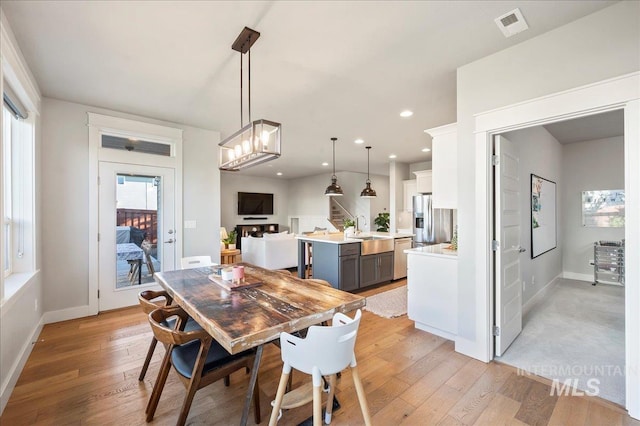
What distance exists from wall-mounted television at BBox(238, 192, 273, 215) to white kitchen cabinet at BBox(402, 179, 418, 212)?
5.23m

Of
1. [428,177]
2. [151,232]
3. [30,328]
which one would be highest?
[428,177]

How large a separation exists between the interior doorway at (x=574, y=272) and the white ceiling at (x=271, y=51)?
3.18ft

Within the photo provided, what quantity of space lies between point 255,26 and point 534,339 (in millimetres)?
3884

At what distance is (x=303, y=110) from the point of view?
12.4ft

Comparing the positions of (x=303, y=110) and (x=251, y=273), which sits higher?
(x=303, y=110)

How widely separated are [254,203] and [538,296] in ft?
27.5

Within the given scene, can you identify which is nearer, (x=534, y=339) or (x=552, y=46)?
(x=552, y=46)

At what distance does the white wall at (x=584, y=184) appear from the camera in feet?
16.1

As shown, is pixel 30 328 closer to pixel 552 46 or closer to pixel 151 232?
pixel 151 232

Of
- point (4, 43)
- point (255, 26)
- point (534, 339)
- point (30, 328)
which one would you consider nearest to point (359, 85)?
point (255, 26)

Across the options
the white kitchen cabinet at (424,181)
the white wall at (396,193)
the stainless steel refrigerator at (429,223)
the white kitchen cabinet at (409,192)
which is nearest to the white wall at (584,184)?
the stainless steel refrigerator at (429,223)

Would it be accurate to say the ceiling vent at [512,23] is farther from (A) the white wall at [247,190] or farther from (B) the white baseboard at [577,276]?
(A) the white wall at [247,190]

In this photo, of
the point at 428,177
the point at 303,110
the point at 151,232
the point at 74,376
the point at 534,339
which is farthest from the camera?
the point at 428,177

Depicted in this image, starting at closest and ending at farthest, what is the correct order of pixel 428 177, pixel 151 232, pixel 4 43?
pixel 4 43 < pixel 151 232 < pixel 428 177
